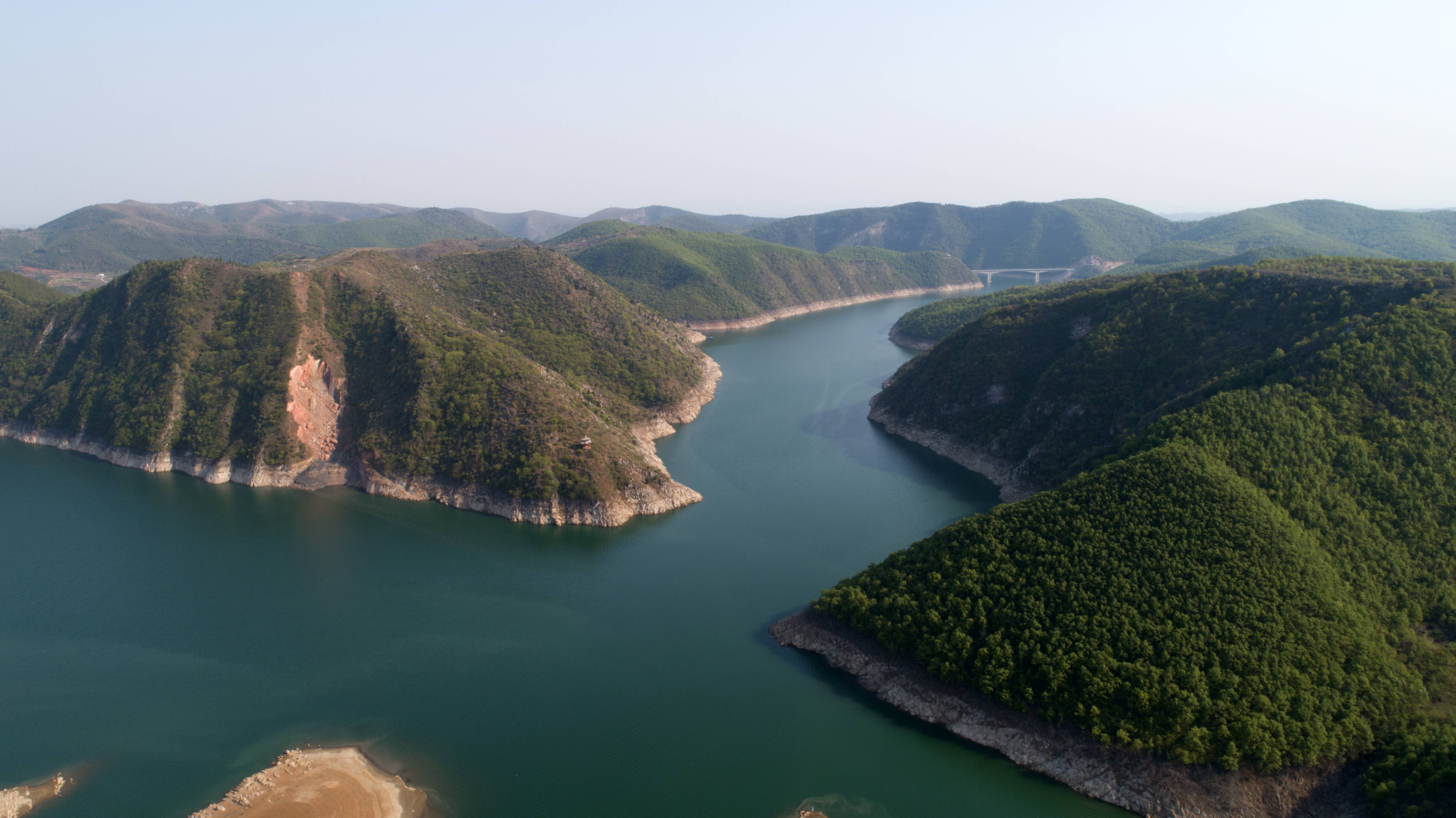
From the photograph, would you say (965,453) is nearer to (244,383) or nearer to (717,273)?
(244,383)

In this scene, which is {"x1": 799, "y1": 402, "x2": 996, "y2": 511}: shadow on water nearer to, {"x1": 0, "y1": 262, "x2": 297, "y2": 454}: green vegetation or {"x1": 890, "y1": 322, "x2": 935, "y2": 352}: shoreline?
{"x1": 890, "y1": 322, "x2": 935, "y2": 352}: shoreline

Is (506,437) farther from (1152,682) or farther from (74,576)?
(1152,682)

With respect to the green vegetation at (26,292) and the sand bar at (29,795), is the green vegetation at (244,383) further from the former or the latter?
the green vegetation at (26,292)

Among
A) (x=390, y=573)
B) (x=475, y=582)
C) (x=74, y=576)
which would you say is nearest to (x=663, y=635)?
(x=475, y=582)

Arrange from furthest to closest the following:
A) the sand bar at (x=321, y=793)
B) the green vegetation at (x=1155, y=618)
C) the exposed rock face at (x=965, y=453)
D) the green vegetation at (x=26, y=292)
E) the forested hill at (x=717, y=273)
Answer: the forested hill at (x=717, y=273), the green vegetation at (x=26, y=292), the exposed rock face at (x=965, y=453), the green vegetation at (x=1155, y=618), the sand bar at (x=321, y=793)

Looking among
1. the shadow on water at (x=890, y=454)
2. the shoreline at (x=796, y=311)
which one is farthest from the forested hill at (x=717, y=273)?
the shadow on water at (x=890, y=454)

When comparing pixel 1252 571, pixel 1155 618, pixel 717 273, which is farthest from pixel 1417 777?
pixel 717 273

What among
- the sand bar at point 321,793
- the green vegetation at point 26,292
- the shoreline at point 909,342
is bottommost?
the sand bar at point 321,793
